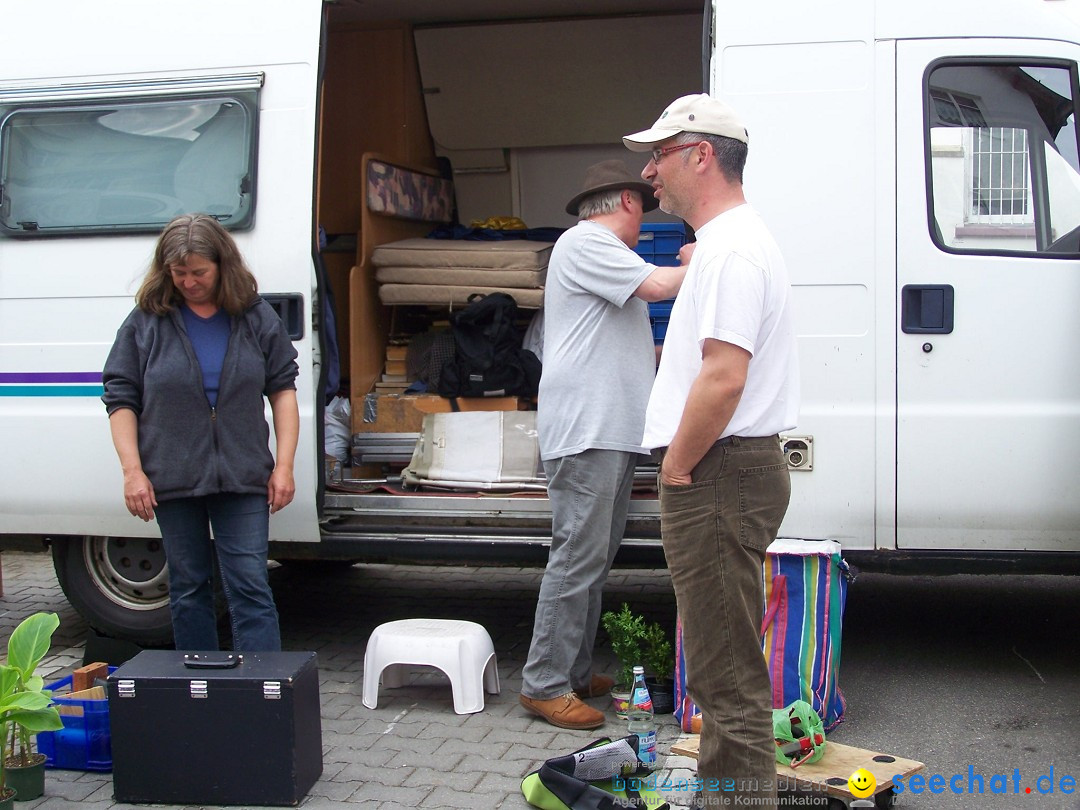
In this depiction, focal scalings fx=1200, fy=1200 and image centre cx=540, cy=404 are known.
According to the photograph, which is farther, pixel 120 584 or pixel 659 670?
pixel 120 584

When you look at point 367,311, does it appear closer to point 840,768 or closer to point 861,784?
point 840,768

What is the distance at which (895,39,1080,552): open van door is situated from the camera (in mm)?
A: 4289

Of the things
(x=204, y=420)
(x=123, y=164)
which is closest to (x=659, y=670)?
(x=204, y=420)

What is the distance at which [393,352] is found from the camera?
593cm

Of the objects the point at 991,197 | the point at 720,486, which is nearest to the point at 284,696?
the point at 720,486

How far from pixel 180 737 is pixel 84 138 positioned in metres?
2.67

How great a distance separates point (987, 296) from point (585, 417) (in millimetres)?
1506

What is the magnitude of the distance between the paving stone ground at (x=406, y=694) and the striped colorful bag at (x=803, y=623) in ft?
1.53

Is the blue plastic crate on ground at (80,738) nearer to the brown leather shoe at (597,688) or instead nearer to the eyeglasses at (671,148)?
the brown leather shoe at (597,688)

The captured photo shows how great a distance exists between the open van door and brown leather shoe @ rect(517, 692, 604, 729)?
51.2 inches

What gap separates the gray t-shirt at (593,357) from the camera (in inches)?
169

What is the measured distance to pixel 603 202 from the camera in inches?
175

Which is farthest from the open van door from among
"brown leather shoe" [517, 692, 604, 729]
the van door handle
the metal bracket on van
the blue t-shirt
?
the blue t-shirt

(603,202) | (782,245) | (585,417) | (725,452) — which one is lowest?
(725,452)
